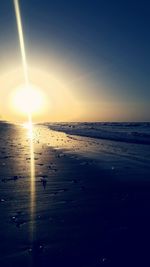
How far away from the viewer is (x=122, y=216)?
6.73 metres

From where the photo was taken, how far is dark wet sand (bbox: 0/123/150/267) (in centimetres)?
474

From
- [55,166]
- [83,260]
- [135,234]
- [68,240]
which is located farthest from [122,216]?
[55,166]

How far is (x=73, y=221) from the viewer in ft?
20.5

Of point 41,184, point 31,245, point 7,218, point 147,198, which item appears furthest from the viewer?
point 41,184

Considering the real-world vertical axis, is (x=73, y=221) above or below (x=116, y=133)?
above

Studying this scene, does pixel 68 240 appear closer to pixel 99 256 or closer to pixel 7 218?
pixel 99 256

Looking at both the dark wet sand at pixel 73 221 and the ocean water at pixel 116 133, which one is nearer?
the dark wet sand at pixel 73 221

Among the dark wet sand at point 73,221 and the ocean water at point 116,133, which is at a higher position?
the dark wet sand at point 73,221

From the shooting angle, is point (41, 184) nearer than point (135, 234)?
No

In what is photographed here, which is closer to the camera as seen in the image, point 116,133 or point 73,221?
point 73,221

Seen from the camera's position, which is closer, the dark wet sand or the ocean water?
the dark wet sand

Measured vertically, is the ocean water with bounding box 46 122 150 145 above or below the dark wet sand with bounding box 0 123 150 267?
below

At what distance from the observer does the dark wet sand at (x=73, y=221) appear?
4.74m

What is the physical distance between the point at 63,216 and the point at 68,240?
1.20m
